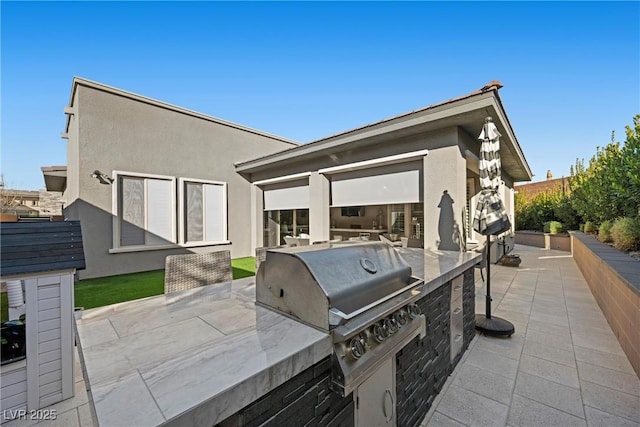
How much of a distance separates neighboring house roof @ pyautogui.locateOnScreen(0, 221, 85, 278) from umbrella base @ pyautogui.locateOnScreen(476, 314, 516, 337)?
218 inches

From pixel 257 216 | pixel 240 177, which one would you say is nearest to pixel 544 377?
pixel 257 216

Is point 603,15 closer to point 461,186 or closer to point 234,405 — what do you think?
point 461,186

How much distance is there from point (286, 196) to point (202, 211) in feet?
10.0

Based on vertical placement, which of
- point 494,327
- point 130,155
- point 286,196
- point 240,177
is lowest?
point 494,327

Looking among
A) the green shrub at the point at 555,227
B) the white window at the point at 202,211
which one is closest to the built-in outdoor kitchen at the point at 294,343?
the white window at the point at 202,211

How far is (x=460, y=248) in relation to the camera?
18.0ft

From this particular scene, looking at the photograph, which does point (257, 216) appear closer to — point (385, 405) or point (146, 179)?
point (146, 179)

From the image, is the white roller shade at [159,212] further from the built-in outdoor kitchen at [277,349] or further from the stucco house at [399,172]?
the built-in outdoor kitchen at [277,349]

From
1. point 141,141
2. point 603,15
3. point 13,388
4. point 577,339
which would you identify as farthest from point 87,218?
point 603,15

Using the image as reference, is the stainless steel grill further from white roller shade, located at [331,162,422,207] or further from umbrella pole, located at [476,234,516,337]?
white roller shade, located at [331,162,422,207]

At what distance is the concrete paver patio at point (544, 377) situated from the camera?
8.14 feet

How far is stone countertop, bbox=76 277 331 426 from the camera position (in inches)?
34.2

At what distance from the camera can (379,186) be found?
22.2 feet

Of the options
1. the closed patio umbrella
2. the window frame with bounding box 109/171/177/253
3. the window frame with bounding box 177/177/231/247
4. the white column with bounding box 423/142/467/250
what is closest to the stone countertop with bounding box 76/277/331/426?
the closed patio umbrella
